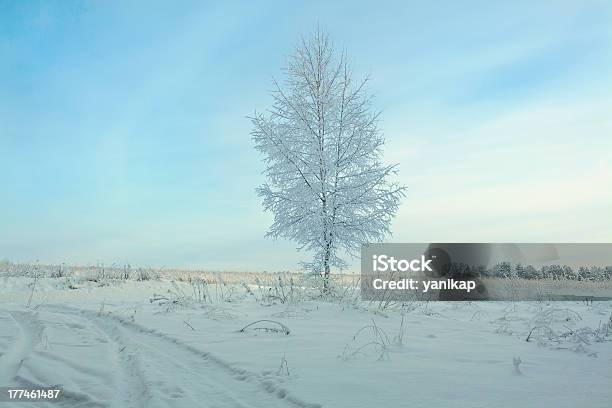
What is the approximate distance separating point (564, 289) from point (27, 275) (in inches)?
880

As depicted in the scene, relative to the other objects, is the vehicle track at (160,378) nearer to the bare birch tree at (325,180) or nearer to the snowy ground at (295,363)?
the snowy ground at (295,363)

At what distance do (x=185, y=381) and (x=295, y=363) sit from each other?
1.15m

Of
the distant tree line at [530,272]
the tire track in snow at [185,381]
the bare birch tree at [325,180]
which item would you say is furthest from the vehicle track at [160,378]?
the distant tree line at [530,272]

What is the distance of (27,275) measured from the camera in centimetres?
1931

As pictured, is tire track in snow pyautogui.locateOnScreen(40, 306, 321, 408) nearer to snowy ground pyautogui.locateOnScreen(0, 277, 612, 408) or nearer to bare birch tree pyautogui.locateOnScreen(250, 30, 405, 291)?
snowy ground pyautogui.locateOnScreen(0, 277, 612, 408)

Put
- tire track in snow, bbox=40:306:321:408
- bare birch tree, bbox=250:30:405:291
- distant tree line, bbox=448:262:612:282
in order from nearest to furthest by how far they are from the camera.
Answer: tire track in snow, bbox=40:306:321:408 < bare birch tree, bbox=250:30:405:291 < distant tree line, bbox=448:262:612:282

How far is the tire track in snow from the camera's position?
3.67 m

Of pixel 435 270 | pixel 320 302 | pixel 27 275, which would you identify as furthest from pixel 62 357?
pixel 435 270

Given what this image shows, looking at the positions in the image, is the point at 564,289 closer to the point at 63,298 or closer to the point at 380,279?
the point at 380,279

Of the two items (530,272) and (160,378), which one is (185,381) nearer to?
(160,378)

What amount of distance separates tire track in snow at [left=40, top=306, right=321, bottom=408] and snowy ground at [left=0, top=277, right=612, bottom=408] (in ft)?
0.04

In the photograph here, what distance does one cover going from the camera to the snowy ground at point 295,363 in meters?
3.71

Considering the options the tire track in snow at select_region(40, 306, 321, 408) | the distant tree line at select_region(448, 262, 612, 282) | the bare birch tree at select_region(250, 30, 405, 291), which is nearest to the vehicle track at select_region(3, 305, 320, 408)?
the tire track in snow at select_region(40, 306, 321, 408)

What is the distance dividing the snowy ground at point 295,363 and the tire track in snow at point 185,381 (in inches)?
0.4
